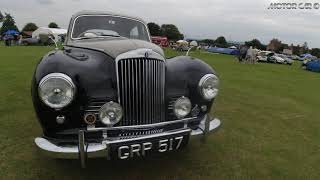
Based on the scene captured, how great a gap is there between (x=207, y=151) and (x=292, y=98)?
595cm

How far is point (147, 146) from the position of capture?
3479mm

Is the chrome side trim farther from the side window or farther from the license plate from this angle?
the side window

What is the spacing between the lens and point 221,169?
4.38 m

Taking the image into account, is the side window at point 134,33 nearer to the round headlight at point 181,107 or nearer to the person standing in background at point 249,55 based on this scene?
the round headlight at point 181,107

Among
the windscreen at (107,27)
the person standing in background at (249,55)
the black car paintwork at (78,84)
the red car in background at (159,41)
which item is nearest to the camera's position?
the black car paintwork at (78,84)

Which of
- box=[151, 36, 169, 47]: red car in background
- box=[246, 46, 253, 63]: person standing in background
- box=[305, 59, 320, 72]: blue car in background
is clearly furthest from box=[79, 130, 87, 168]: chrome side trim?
box=[305, 59, 320, 72]: blue car in background

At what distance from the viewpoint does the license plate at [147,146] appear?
132 inches

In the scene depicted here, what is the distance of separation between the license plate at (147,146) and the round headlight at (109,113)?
1.05 feet

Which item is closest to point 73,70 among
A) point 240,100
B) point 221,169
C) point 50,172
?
point 50,172

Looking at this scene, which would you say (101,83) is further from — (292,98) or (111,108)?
(292,98)

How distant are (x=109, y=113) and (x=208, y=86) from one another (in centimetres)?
A: 137

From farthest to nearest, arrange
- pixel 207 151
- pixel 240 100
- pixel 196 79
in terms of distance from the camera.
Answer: pixel 240 100 < pixel 207 151 < pixel 196 79

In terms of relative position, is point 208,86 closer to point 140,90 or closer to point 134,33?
point 140,90

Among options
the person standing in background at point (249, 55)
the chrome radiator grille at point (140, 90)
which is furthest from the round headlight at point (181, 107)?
the person standing in background at point (249, 55)
